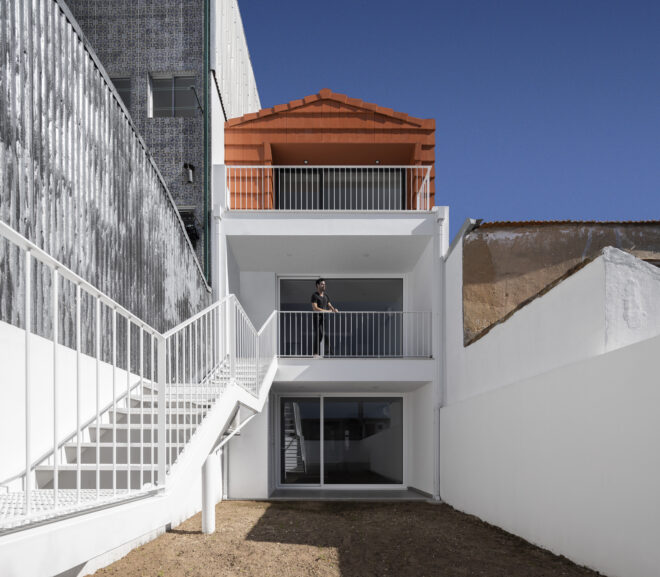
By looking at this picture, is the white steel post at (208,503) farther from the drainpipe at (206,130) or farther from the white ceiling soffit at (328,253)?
the white ceiling soffit at (328,253)

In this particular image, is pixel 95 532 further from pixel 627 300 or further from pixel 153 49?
pixel 153 49

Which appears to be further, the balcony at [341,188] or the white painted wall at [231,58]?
the balcony at [341,188]

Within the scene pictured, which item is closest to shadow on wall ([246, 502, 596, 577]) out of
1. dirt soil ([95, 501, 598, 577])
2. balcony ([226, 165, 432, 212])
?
dirt soil ([95, 501, 598, 577])

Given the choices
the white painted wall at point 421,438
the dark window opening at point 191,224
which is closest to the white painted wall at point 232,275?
the dark window opening at point 191,224

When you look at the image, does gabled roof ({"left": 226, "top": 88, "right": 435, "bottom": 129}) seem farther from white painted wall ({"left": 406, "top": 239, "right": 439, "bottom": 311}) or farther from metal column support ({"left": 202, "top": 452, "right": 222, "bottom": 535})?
metal column support ({"left": 202, "top": 452, "right": 222, "bottom": 535})

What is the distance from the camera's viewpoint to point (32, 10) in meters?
4.48

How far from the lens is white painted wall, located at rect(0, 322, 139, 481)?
370 cm

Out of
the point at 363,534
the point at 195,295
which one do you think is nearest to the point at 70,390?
the point at 363,534

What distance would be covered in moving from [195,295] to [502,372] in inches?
177

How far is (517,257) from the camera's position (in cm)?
855

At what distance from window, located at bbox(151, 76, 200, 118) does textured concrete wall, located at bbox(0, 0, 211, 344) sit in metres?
3.81

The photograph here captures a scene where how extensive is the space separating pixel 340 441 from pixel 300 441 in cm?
80

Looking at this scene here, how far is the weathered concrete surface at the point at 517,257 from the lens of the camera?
8.49 metres

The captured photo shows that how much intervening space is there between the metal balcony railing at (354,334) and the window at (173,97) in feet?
14.0
